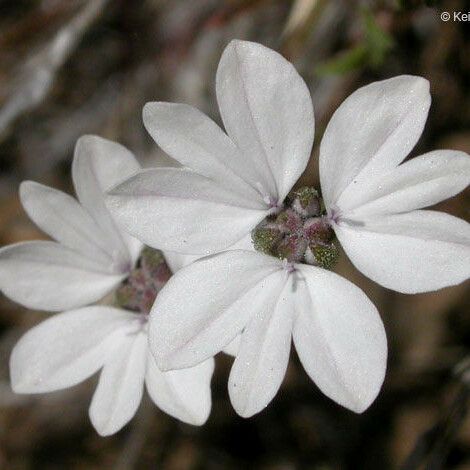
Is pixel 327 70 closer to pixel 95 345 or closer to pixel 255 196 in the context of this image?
pixel 255 196

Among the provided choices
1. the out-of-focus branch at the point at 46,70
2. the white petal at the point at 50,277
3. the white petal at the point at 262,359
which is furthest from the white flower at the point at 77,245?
the out-of-focus branch at the point at 46,70

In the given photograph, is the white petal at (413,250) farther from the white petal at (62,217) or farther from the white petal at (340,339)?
the white petal at (62,217)

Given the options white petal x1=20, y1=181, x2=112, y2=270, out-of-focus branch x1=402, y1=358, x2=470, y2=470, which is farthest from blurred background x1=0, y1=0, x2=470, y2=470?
white petal x1=20, y1=181, x2=112, y2=270

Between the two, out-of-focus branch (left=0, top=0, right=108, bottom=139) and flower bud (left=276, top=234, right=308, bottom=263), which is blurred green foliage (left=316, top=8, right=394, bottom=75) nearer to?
out-of-focus branch (left=0, top=0, right=108, bottom=139)

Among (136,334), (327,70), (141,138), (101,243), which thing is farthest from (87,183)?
(141,138)

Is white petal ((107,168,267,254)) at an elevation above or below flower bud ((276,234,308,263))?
above

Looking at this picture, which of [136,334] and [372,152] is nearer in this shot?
[372,152]

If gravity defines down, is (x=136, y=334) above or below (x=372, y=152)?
below

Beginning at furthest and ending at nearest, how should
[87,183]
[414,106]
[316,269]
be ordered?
1. [87,183]
2. [316,269]
3. [414,106]
